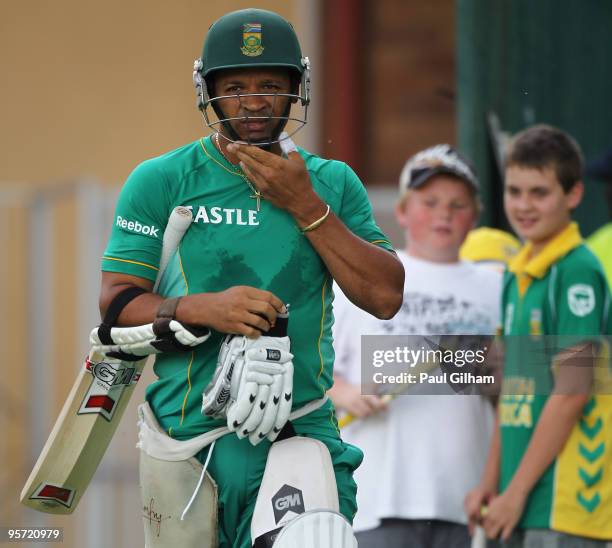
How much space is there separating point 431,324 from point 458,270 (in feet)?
1.05

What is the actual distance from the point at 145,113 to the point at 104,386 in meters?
6.32

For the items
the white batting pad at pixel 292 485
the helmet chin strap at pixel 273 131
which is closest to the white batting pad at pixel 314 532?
the white batting pad at pixel 292 485

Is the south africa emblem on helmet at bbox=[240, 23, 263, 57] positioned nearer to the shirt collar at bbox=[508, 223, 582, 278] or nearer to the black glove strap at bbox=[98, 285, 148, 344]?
the black glove strap at bbox=[98, 285, 148, 344]

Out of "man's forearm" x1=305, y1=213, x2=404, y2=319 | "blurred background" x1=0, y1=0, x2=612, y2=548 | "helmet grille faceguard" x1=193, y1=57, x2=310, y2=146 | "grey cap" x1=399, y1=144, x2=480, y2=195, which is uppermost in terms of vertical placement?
"blurred background" x1=0, y1=0, x2=612, y2=548

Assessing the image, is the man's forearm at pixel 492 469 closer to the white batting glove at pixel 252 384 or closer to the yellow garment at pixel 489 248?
the yellow garment at pixel 489 248

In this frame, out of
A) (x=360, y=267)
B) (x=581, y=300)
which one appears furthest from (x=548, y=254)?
(x=360, y=267)

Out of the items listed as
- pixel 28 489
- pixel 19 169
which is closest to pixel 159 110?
pixel 19 169

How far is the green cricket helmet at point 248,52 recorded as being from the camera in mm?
3588

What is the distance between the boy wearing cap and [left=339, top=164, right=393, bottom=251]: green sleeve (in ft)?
4.38

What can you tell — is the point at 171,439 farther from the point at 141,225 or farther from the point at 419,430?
the point at 419,430

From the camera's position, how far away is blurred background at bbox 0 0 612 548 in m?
7.90

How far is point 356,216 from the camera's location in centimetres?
375

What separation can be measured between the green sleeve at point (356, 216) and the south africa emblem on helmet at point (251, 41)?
0.40m

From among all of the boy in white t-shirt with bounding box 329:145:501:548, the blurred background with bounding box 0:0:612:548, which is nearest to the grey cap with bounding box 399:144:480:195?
the boy in white t-shirt with bounding box 329:145:501:548
